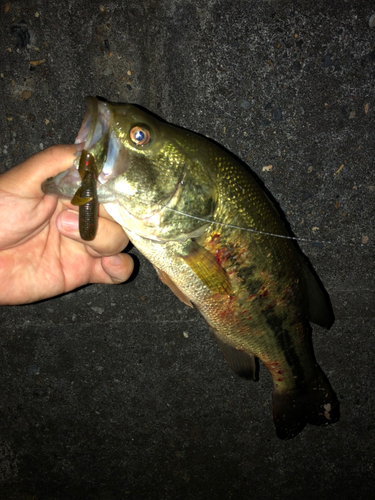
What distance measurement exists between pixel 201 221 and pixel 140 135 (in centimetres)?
56

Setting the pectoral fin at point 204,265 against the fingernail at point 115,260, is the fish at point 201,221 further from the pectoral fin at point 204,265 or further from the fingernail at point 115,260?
the fingernail at point 115,260

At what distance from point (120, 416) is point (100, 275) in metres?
1.73

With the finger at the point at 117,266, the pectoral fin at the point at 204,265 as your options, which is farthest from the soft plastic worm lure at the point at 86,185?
the finger at the point at 117,266

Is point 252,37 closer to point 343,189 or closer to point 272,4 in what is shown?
point 272,4

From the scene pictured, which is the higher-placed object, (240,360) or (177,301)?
(240,360)

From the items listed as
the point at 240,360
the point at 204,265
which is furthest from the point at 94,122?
the point at 240,360

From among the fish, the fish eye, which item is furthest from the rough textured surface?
A: the fish eye

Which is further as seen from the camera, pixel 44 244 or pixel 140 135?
pixel 44 244

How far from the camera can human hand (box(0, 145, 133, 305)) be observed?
192 centimetres

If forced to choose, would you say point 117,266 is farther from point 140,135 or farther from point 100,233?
point 140,135

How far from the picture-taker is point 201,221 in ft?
6.08

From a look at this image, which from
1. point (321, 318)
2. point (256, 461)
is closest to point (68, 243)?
point (321, 318)

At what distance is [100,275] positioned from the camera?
2.53 metres

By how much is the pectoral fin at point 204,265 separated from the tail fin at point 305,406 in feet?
3.85
